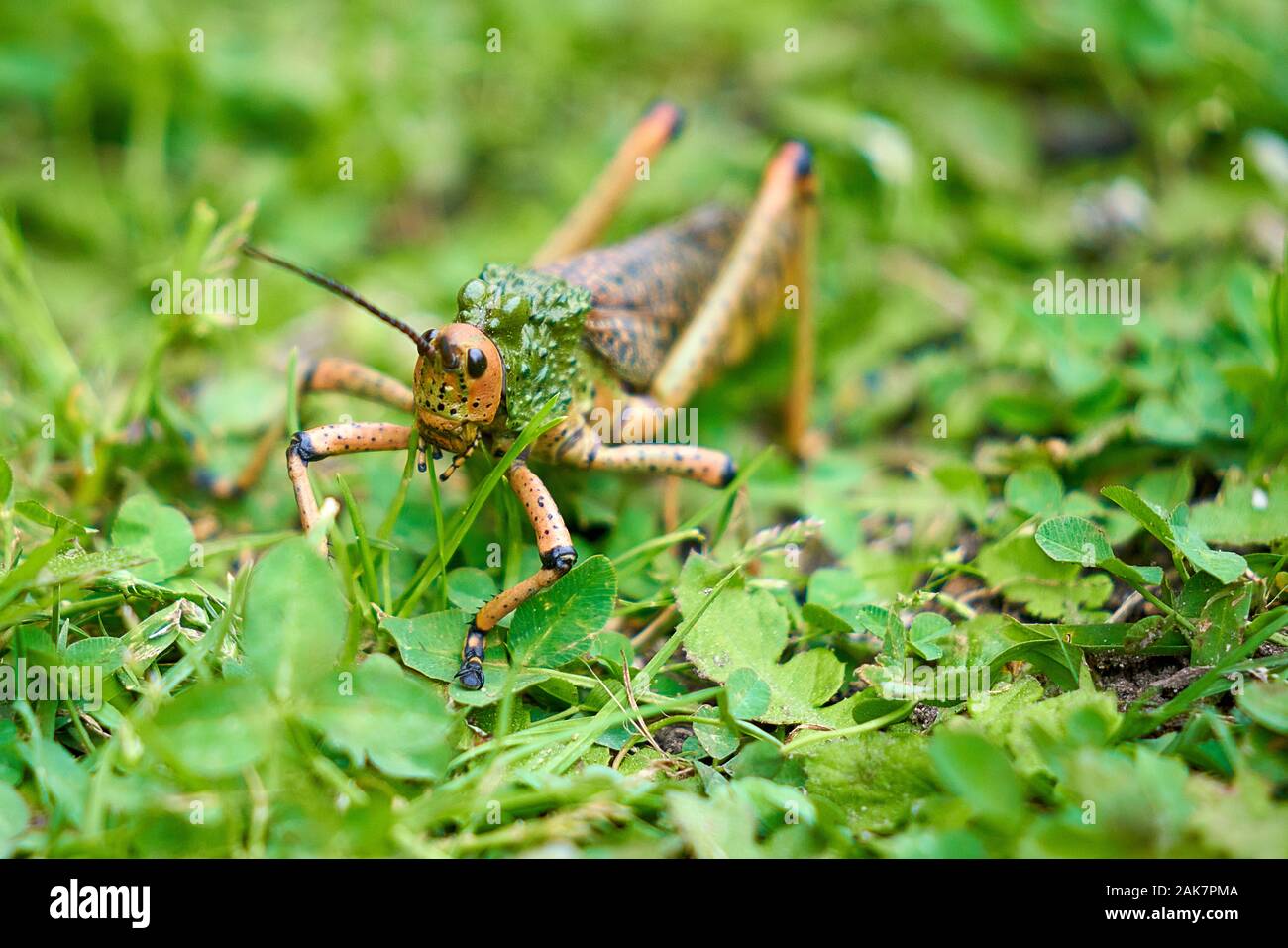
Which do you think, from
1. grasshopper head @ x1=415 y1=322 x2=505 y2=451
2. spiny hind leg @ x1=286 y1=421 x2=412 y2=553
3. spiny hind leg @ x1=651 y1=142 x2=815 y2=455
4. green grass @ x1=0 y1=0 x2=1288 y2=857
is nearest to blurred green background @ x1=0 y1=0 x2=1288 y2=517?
green grass @ x1=0 y1=0 x2=1288 y2=857

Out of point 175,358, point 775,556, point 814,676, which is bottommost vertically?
point 814,676

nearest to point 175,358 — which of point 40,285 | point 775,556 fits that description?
point 40,285

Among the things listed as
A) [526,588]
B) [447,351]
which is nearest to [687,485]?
[526,588]

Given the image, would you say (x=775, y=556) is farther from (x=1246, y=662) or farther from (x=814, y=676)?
(x=1246, y=662)

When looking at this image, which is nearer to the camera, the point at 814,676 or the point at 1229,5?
the point at 814,676

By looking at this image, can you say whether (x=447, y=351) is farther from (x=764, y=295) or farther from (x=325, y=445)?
(x=764, y=295)

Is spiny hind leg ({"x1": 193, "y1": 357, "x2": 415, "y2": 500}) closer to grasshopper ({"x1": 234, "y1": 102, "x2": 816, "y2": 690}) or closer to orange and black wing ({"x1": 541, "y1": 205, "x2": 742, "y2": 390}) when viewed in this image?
grasshopper ({"x1": 234, "y1": 102, "x2": 816, "y2": 690})

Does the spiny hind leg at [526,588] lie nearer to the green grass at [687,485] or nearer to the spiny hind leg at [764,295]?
the green grass at [687,485]
